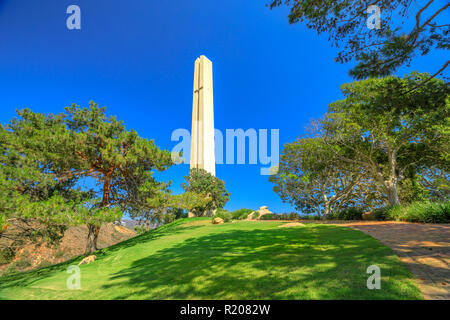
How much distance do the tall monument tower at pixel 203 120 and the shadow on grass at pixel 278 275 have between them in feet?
66.8

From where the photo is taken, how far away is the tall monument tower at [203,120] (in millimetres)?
26078

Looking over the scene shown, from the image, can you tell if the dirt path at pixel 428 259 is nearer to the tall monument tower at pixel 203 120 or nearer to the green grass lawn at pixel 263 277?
the green grass lawn at pixel 263 277

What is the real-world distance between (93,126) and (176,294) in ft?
32.9

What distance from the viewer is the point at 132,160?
9.44 metres

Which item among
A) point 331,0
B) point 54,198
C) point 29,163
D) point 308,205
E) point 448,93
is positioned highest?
point 331,0

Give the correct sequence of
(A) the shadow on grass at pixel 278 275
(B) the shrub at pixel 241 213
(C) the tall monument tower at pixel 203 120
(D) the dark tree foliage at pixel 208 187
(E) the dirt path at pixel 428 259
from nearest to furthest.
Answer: (E) the dirt path at pixel 428 259 → (A) the shadow on grass at pixel 278 275 → (B) the shrub at pixel 241 213 → (D) the dark tree foliage at pixel 208 187 → (C) the tall monument tower at pixel 203 120

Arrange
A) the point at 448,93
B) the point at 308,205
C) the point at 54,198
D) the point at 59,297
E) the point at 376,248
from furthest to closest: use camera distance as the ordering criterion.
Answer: the point at 308,205 < the point at 54,198 < the point at 448,93 < the point at 376,248 < the point at 59,297

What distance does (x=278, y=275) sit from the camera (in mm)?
3650

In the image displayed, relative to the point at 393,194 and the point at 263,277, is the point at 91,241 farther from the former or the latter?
the point at 393,194

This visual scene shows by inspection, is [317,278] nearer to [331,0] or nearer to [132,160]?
[331,0]

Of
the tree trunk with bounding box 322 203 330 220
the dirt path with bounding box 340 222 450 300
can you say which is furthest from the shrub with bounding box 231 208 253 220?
the dirt path with bounding box 340 222 450 300

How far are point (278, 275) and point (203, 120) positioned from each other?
24.8 m

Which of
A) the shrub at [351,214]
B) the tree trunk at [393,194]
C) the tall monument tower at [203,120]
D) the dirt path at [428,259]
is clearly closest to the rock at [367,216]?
the shrub at [351,214]

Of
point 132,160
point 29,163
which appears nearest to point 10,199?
point 29,163
